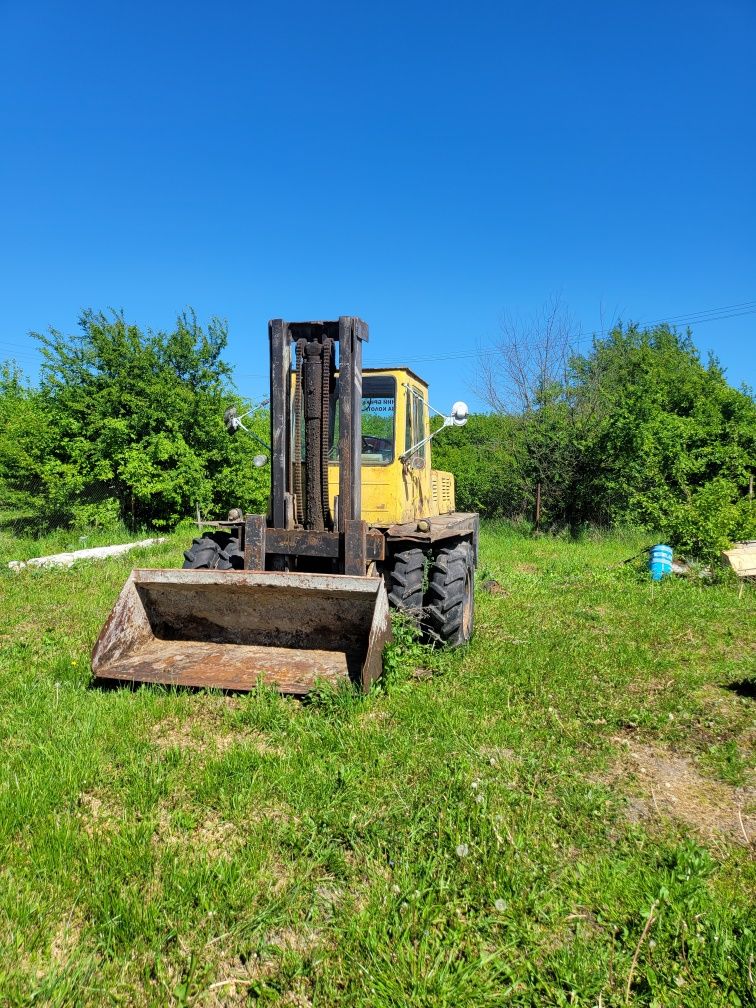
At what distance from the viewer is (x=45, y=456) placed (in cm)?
1561

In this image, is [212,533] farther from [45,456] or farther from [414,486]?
[45,456]

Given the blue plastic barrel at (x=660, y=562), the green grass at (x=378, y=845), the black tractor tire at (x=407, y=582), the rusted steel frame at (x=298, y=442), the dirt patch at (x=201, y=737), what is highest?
the rusted steel frame at (x=298, y=442)

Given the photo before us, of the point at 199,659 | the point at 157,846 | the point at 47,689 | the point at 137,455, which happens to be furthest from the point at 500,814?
the point at 137,455

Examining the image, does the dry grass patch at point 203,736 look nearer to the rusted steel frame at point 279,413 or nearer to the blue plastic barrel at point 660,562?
the rusted steel frame at point 279,413

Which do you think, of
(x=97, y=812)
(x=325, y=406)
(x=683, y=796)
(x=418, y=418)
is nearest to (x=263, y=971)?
(x=97, y=812)

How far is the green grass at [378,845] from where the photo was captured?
2.32 metres

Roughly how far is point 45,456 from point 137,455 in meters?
2.21

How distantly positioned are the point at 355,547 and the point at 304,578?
50 cm

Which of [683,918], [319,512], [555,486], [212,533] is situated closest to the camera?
[683,918]

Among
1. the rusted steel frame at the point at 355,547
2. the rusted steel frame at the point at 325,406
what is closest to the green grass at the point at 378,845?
the rusted steel frame at the point at 355,547

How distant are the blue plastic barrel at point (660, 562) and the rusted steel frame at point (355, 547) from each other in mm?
6972

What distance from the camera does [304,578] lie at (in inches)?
192

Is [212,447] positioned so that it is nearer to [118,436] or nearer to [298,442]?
[118,436]

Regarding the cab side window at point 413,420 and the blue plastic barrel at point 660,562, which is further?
the blue plastic barrel at point 660,562
